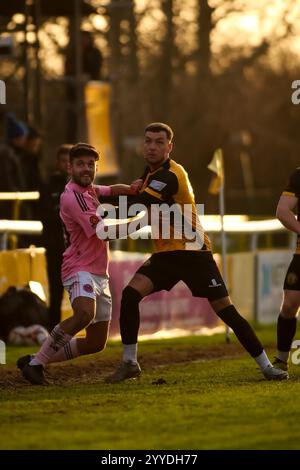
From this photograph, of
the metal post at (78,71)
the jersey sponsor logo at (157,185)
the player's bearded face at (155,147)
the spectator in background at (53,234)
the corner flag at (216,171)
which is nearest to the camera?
the jersey sponsor logo at (157,185)

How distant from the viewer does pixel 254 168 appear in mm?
49250

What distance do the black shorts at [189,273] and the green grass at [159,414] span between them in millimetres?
777

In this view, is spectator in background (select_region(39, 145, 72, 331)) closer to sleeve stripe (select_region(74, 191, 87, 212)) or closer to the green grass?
the green grass

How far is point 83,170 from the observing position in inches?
402

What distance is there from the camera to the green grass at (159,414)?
25.5ft

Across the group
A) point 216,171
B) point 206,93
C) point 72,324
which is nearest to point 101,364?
point 72,324

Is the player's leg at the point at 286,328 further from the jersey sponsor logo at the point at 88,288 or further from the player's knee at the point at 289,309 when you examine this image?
the jersey sponsor logo at the point at 88,288

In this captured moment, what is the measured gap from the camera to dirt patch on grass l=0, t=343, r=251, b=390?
11.1 meters

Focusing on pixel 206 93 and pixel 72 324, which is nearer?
pixel 72 324

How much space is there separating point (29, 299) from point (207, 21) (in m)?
26.5

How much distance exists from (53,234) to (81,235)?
12.2ft

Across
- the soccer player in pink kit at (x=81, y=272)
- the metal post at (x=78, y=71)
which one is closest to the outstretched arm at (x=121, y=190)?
the soccer player in pink kit at (x=81, y=272)

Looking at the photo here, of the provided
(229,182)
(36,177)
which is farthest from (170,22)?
(36,177)

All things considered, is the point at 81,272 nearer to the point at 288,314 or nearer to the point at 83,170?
the point at 83,170
